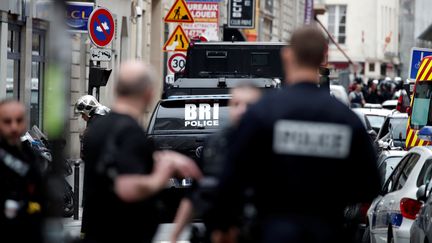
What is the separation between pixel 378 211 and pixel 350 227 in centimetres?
705

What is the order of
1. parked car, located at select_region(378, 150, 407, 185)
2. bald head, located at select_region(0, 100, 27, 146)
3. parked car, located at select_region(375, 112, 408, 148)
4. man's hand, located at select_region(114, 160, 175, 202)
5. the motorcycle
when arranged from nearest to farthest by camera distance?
man's hand, located at select_region(114, 160, 175, 202) → bald head, located at select_region(0, 100, 27, 146) → parked car, located at select_region(378, 150, 407, 185) → the motorcycle → parked car, located at select_region(375, 112, 408, 148)

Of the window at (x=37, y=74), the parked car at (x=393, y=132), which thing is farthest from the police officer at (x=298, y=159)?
the window at (x=37, y=74)

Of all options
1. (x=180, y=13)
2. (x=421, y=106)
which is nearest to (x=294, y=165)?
(x=421, y=106)

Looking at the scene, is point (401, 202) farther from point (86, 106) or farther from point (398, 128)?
point (398, 128)

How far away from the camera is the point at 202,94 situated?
2334 centimetres

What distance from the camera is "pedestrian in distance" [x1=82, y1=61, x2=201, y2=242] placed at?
812cm

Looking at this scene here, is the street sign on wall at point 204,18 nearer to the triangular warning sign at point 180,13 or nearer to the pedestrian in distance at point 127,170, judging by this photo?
the triangular warning sign at point 180,13

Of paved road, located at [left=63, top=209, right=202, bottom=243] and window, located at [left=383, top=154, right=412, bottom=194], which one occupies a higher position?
window, located at [left=383, top=154, right=412, bottom=194]

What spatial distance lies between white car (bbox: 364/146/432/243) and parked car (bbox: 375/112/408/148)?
10.6 m

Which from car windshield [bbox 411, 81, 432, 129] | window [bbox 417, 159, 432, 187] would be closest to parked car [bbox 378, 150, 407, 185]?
window [bbox 417, 159, 432, 187]

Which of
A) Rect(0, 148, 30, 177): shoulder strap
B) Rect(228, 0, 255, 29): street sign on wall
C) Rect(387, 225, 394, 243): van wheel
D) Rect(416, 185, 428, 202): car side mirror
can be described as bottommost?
Rect(387, 225, 394, 243): van wheel

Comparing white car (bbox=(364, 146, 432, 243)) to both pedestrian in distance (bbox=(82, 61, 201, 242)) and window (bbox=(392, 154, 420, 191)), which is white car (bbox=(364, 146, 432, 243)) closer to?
window (bbox=(392, 154, 420, 191))

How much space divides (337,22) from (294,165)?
108 metres

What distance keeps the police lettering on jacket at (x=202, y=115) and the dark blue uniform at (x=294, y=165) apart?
1069cm
